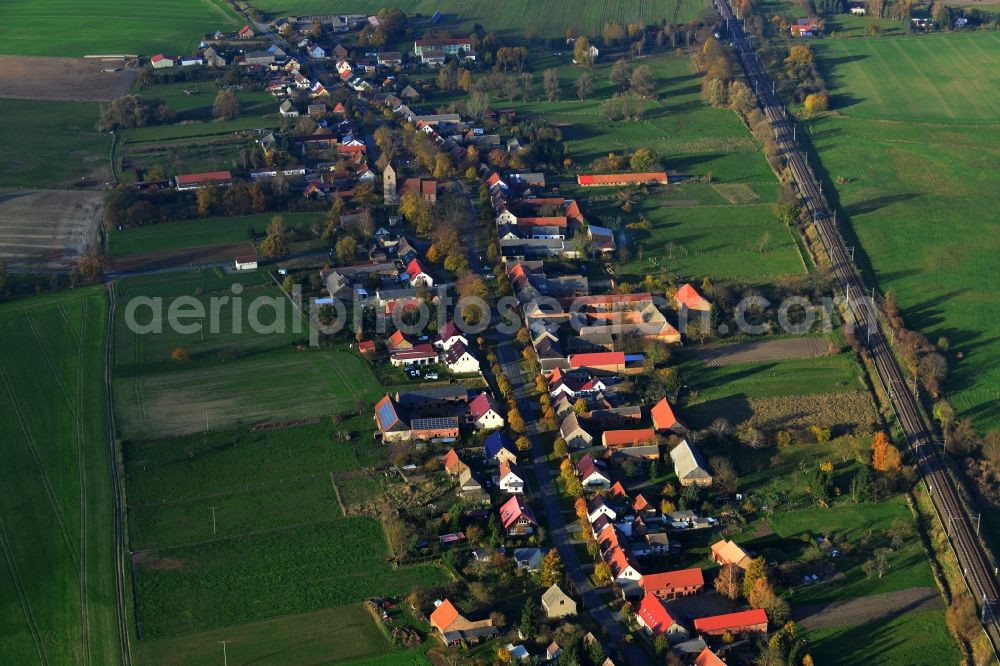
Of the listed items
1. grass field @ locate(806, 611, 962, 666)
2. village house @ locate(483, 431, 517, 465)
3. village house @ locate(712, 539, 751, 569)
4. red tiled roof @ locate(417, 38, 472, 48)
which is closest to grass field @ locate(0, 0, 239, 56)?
red tiled roof @ locate(417, 38, 472, 48)

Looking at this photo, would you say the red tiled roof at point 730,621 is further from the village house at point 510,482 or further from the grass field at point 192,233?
the grass field at point 192,233

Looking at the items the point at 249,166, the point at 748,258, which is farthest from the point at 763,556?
the point at 249,166

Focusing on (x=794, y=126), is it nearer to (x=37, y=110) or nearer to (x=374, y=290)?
(x=374, y=290)

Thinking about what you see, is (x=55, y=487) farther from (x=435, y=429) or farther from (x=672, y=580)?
(x=672, y=580)

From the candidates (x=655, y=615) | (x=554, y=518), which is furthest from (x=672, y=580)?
(x=554, y=518)

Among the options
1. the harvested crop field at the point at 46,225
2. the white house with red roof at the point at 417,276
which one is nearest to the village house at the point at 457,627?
the white house with red roof at the point at 417,276

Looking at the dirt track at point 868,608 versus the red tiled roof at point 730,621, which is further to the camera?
the dirt track at point 868,608
